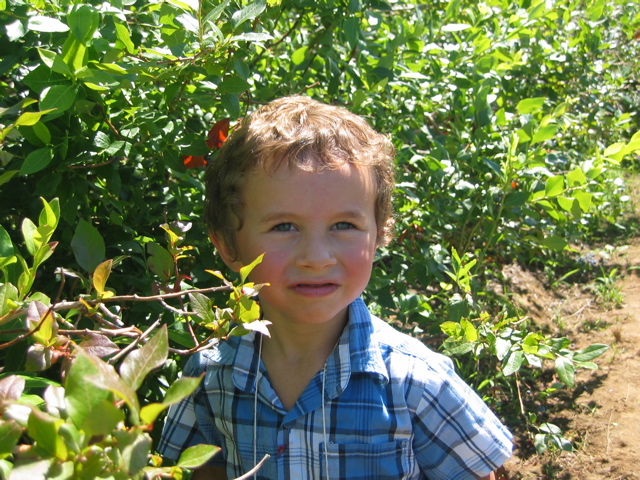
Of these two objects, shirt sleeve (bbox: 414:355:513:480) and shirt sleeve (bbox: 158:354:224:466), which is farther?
shirt sleeve (bbox: 158:354:224:466)

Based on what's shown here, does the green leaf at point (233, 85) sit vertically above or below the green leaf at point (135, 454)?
above

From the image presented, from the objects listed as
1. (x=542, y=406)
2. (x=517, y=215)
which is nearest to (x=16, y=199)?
(x=517, y=215)

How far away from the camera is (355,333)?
157cm

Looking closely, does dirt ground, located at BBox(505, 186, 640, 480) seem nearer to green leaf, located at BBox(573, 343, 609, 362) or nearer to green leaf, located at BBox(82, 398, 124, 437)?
green leaf, located at BBox(573, 343, 609, 362)

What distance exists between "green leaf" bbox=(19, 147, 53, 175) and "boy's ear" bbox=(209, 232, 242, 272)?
45cm

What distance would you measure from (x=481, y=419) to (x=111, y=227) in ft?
3.54

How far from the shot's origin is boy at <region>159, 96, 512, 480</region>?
1.47 meters

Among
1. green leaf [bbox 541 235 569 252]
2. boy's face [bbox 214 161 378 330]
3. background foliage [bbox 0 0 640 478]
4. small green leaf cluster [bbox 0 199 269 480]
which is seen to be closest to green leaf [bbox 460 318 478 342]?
background foliage [bbox 0 0 640 478]

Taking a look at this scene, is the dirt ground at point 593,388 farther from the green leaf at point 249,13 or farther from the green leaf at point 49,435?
the green leaf at point 49,435

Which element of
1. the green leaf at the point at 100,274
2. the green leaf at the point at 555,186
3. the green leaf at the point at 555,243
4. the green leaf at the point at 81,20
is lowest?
the green leaf at the point at 100,274

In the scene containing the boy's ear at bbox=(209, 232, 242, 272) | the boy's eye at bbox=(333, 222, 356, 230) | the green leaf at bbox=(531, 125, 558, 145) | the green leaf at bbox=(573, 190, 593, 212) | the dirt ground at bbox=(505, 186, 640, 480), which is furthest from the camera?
the dirt ground at bbox=(505, 186, 640, 480)

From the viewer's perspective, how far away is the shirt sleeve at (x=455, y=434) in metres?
1.50

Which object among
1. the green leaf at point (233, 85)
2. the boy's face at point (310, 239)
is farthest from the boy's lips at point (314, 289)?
the green leaf at point (233, 85)

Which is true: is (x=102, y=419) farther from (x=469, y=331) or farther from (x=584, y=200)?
(x=584, y=200)
